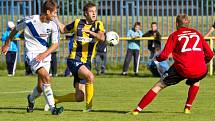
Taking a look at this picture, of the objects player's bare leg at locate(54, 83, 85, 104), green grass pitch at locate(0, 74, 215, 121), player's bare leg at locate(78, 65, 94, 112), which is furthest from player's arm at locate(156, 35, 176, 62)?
player's bare leg at locate(54, 83, 85, 104)

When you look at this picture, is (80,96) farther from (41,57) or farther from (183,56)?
(183,56)

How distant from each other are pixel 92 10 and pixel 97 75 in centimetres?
1240

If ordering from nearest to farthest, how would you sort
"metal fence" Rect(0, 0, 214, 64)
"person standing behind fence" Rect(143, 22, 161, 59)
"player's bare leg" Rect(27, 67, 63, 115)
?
"player's bare leg" Rect(27, 67, 63, 115)
"person standing behind fence" Rect(143, 22, 161, 59)
"metal fence" Rect(0, 0, 214, 64)

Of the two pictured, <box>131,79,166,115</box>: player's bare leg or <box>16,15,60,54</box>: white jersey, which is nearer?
<box>131,79,166,115</box>: player's bare leg

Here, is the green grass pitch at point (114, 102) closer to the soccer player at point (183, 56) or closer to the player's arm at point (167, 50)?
the soccer player at point (183, 56)

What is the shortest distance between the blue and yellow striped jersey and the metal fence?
15.5m

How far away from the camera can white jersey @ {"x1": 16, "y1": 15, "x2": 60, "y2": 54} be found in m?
12.9

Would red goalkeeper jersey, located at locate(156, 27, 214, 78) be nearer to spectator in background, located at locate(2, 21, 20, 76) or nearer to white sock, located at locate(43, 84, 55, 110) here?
white sock, located at locate(43, 84, 55, 110)

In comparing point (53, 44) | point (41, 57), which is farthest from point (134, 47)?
point (41, 57)

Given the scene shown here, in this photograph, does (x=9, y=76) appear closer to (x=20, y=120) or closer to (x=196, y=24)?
(x=196, y=24)

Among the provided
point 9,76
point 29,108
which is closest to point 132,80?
point 9,76

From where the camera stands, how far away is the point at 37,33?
12.9 meters

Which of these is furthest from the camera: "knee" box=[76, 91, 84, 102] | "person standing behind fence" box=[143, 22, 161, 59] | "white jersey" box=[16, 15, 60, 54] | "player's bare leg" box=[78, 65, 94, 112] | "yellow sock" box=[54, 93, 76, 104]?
"person standing behind fence" box=[143, 22, 161, 59]

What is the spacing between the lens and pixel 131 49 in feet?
86.2
